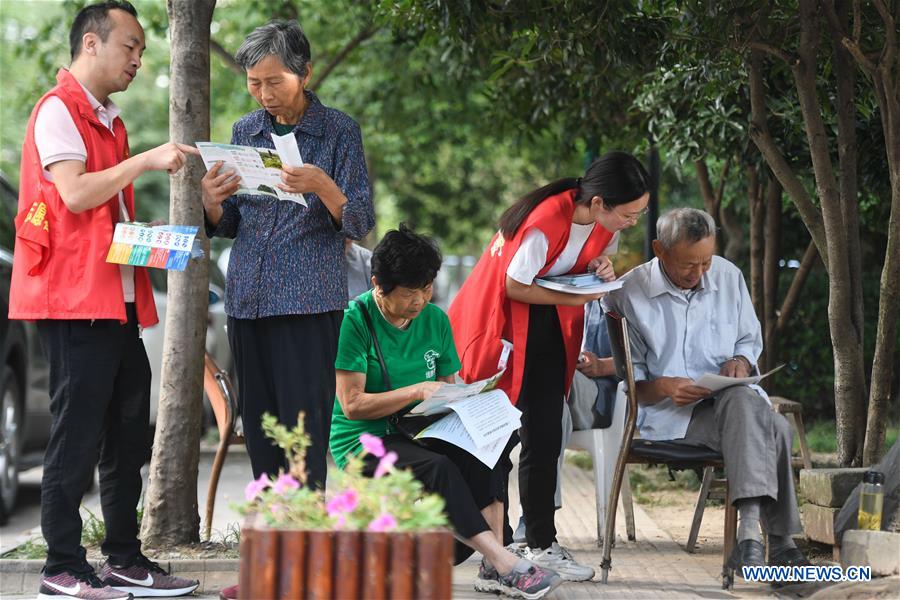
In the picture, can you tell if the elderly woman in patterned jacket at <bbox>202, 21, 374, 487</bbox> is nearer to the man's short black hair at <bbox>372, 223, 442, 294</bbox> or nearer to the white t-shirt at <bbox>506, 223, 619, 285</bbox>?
the man's short black hair at <bbox>372, 223, 442, 294</bbox>

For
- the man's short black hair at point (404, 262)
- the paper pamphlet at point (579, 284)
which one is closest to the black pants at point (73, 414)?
the man's short black hair at point (404, 262)

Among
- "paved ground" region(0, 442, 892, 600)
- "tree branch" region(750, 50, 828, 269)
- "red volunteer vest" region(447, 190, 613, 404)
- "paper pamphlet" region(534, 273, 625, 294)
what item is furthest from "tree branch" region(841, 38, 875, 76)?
"paved ground" region(0, 442, 892, 600)

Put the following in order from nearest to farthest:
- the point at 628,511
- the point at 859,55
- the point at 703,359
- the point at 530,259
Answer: the point at 530,259
the point at 703,359
the point at 859,55
the point at 628,511

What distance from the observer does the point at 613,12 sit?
706 cm

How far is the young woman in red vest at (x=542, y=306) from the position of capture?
18.4ft

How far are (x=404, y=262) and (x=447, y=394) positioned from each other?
0.54 meters

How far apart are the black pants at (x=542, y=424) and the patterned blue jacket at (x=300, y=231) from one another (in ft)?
3.66

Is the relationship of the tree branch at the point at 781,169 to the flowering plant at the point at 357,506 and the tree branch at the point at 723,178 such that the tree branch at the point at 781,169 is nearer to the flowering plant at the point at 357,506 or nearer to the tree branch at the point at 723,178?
the tree branch at the point at 723,178

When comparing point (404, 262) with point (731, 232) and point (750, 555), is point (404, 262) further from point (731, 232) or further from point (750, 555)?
point (731, 232)

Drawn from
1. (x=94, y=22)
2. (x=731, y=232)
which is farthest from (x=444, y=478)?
(x=731, y=232)

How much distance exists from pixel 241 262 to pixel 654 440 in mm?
2085

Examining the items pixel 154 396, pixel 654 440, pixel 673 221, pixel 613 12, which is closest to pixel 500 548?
pixel 654 440

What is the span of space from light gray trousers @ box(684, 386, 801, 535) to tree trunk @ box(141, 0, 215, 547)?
2.51 metres

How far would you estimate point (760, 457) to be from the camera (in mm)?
5316
